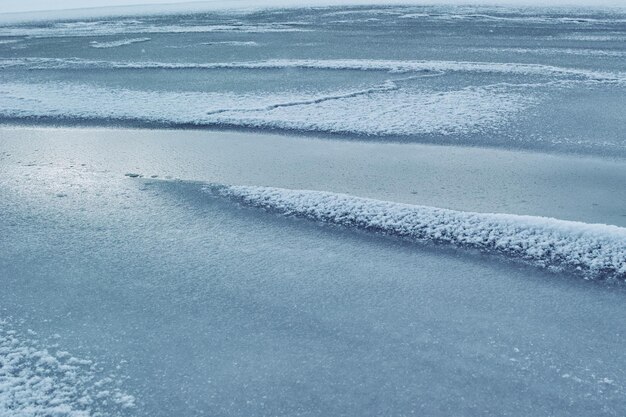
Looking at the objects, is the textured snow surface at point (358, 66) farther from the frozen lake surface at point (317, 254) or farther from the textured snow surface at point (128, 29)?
the textured snow surface at point (128, 29)

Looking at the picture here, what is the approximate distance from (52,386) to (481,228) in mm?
2969

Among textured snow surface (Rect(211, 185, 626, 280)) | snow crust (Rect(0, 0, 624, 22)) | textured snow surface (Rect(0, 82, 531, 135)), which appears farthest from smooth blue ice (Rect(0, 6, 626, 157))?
snow crust (Rect(0, 0, 624, 22))

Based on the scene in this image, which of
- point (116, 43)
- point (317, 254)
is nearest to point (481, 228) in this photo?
point (317, 254)

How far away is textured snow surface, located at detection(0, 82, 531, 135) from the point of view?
7367 mm

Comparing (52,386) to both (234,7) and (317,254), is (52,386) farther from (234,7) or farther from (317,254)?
(234,7)

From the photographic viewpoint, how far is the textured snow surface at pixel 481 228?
3.67 metres

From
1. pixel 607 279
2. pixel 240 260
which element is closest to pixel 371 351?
pixel 240 260

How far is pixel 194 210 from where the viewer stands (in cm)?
471

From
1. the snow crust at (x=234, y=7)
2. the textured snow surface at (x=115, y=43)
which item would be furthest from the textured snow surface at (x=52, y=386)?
the snow crust at (x=234, y=7)

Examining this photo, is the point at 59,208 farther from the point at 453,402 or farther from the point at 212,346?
Result: the point at 453,402

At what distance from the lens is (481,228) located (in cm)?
409

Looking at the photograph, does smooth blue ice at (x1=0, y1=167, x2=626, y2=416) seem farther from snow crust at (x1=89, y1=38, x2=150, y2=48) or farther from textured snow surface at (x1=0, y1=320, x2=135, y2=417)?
snow crust at (x1=89, y1=38, x2=150, y2=48)

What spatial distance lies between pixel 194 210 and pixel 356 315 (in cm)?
209

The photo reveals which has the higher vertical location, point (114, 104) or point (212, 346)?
point (114, 104)
